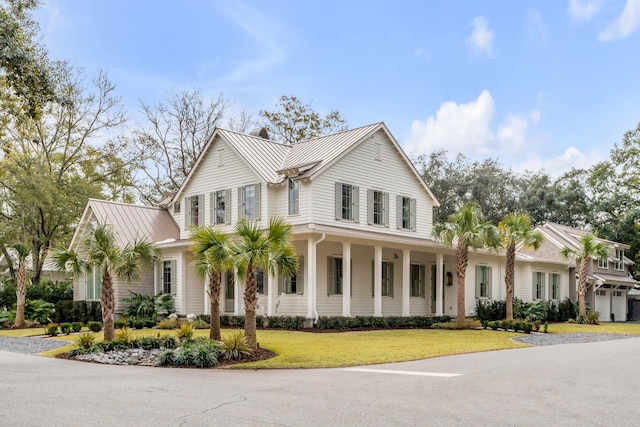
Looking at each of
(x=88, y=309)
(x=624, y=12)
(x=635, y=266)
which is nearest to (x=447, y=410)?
(x=624, y=12)

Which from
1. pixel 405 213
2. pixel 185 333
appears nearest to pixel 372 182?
pixel 405 213

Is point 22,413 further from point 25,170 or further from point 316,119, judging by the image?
point 316,119

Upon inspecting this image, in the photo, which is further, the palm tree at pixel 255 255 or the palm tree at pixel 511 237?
the palm tree at pixel 511 237

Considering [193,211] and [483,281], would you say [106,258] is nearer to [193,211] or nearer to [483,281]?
[193,211]

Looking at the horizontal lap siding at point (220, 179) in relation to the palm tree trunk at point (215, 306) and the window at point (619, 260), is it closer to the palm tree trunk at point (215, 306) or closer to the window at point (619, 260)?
the palm tree trunk at point (215, 306)

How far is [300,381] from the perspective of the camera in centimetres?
1222

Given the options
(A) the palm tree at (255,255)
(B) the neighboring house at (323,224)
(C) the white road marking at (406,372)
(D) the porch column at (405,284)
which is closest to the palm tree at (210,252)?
(A) the palm tree at (255,255)

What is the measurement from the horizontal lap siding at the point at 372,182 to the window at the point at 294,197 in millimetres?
802

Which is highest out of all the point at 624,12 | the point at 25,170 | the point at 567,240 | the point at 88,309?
the point at 624,12

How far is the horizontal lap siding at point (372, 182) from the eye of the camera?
26359mm

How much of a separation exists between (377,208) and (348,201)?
5.86ft

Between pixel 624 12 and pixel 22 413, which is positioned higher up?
pixel 624 12

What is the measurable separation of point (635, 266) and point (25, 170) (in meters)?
40.9

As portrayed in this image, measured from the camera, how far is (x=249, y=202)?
27953 mm
